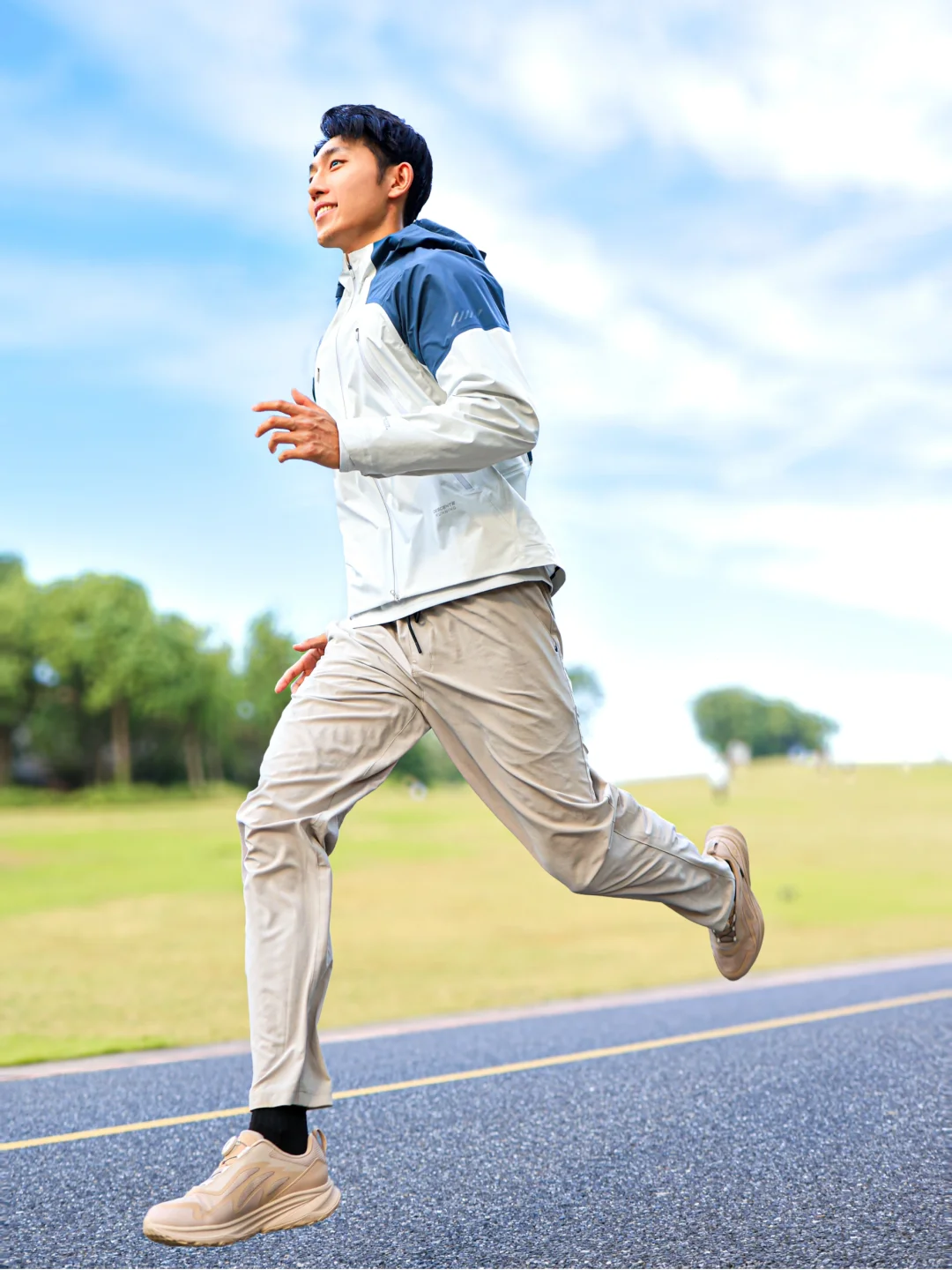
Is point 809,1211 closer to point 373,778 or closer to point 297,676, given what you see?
point 373,778

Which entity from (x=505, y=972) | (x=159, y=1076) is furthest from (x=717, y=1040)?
(x=505, y=972)

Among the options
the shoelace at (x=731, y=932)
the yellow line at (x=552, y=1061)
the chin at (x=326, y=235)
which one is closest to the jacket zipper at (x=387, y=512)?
the chin at (x=326, y=235)

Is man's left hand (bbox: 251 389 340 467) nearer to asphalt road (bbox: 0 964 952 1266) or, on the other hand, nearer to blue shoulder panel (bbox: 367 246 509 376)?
blue shoulder panel (bbox: 367 246 509 376)

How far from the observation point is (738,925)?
378cm

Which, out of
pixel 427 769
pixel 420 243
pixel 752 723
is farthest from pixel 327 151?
pixel 752 723

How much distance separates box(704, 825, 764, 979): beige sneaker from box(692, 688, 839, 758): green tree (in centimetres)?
9096

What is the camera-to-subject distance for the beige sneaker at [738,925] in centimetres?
379

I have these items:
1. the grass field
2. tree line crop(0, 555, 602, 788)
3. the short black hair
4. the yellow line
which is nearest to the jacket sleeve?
the short black hair

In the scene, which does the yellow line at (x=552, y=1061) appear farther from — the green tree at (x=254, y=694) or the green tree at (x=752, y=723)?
the green tree at (x=752, y=723)

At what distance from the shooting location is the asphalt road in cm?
324

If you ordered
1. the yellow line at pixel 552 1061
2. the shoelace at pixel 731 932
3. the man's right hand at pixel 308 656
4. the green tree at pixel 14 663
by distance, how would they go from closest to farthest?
the man's right hand at pixel 308 656, the shoelace at pixel 731 932, the yellow line at pixel 552 1061, the green tree at pixel 14 663

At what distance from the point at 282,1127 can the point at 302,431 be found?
1513 millimetres

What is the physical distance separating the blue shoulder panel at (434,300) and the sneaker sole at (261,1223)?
186 centimetres

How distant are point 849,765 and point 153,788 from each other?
33.2 m
